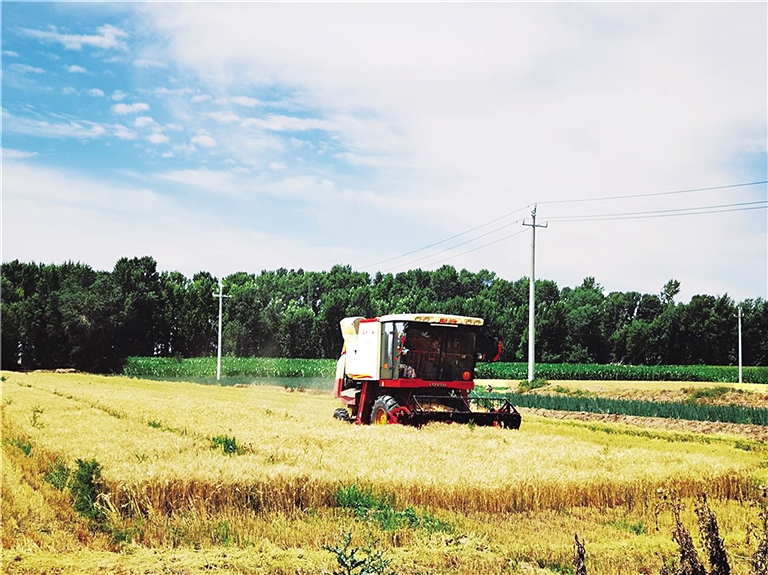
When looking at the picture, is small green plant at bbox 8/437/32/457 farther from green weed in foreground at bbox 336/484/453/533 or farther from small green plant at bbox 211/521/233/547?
green weed in foreground at bbox 336/484/453/533

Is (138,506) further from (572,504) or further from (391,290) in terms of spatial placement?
(391,290)

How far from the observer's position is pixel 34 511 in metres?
9.30

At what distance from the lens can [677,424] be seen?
87.0 ft

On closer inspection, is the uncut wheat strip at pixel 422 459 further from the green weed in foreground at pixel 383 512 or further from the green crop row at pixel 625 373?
the green crop row at pixel 625 373

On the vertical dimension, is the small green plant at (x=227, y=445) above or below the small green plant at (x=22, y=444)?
above

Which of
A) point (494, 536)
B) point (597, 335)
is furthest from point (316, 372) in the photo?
point (494, 536)

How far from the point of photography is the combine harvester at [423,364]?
19.2 meters

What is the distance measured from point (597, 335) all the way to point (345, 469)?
8570 cm

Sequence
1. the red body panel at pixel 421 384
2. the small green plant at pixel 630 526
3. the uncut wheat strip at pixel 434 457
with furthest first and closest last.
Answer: the red body panel at pixel 421 384 < the uncut wheat strip at pixel 434 457 < the small green plant at pixel 630 526

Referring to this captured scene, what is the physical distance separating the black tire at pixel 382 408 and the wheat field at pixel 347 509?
2251mm

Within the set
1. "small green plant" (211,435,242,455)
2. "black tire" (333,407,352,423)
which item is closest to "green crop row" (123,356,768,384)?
"black tire" (333,407,352,423)

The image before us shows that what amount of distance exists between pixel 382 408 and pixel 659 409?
14.2 meters

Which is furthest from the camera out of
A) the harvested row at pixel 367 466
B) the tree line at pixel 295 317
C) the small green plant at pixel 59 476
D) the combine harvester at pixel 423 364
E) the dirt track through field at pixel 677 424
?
the tree line at pixel 295 317

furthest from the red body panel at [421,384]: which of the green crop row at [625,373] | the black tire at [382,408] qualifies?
the green crop row at [625,373]
